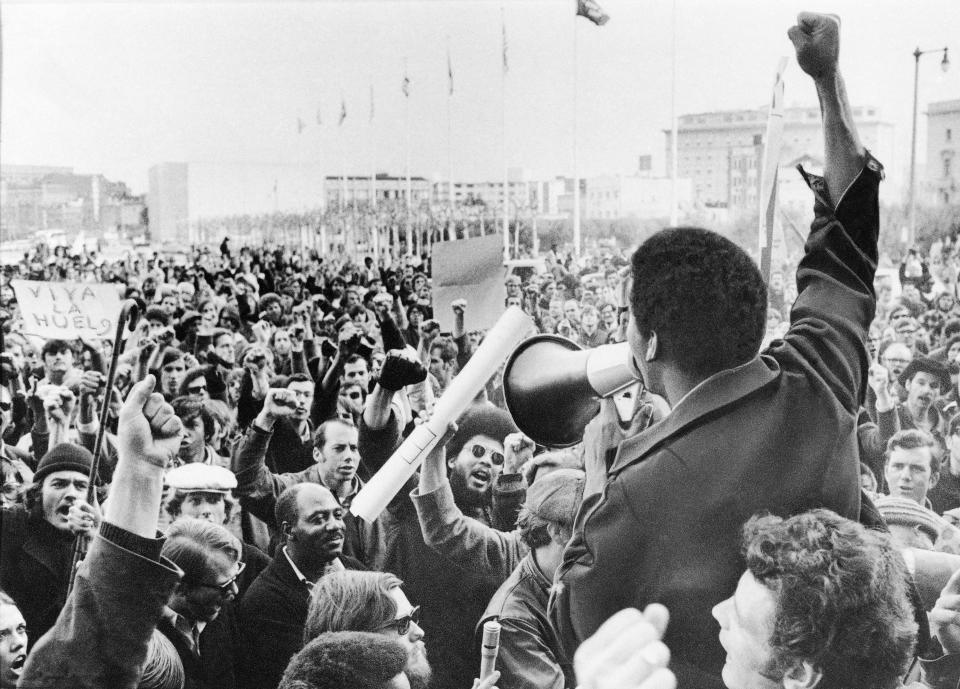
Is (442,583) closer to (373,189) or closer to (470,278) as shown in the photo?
(470,278)

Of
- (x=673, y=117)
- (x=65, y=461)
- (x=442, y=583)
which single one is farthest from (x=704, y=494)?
(x=65, y=461)

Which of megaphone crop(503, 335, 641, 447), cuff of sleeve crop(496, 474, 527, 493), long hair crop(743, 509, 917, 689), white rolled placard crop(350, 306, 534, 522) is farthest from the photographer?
cuff of sleeve crop(496, 474, 527, 493)

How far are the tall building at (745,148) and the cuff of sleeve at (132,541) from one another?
203cm

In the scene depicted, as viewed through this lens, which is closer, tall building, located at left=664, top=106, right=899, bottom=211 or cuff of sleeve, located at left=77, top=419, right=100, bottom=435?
tall building, located at left=664, top=106, right=899, bottom=211

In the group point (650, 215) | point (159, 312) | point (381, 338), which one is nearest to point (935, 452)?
point (650, 215)

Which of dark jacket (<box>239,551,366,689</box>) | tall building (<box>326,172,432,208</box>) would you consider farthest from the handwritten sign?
dark jacket (<box>239,551,366,689</box>)

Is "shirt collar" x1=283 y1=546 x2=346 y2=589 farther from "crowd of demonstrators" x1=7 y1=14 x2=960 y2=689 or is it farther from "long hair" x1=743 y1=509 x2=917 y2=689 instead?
"long hair" x1=743 y1=509 x2=917 y2=689

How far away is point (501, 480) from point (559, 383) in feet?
1.47

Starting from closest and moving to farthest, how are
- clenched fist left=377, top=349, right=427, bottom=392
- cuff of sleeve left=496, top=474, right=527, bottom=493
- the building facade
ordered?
cuff of sleeve left=496, top=474, right=527, bottom=493 < clenched fist left=377, top=349, right=427, bottom=392 < the building facade

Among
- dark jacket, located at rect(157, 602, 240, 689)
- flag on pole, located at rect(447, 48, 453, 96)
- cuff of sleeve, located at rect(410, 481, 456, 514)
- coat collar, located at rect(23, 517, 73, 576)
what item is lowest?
dark jacket, located at rect(157, 602, 240, 689)

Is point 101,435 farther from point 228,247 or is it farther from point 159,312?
point 228,247

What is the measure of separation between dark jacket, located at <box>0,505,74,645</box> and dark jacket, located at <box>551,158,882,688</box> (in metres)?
1.63

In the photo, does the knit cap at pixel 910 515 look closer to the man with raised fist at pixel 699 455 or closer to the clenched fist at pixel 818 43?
the man with raised fist at pixel 699 455

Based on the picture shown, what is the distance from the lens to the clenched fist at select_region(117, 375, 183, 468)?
317 centimetres
